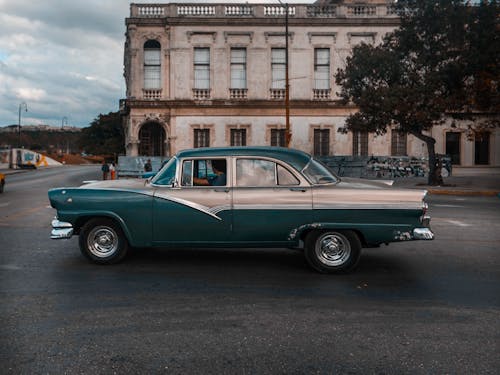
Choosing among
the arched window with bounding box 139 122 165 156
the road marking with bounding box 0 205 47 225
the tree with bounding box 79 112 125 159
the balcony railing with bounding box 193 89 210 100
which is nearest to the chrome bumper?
the road marking with bounding box 0 205 47 225

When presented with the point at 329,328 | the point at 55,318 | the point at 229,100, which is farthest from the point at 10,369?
the point at 229,100

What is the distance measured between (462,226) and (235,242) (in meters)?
6.78

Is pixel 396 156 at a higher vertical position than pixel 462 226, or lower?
higher

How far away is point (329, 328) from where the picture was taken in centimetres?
455

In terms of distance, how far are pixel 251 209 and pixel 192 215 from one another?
80cm

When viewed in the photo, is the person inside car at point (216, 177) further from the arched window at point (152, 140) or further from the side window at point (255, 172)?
the arched window at point (152, 140)

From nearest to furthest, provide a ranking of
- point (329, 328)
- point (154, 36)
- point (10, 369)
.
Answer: point (10, 369) < point (329, 328) < point (154, 36)

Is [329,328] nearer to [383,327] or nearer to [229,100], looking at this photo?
[383,327]

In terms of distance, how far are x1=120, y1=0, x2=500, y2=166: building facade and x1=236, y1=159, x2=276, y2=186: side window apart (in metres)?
27.3

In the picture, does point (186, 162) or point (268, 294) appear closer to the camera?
point (268, 294)

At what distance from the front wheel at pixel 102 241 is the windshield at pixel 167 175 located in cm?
87

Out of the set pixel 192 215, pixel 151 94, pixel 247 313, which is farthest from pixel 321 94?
pixel 247 313

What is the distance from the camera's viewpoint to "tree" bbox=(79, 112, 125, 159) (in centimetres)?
7044

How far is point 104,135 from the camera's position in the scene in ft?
249
